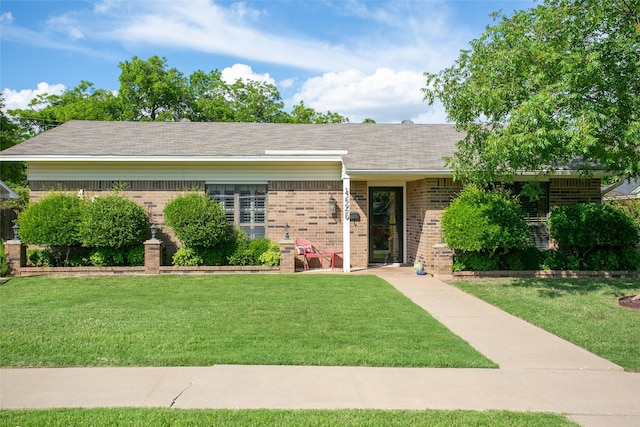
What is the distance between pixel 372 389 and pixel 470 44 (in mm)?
8092

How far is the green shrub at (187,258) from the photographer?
13.0 metres

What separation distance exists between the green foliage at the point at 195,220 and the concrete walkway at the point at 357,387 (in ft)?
24.2

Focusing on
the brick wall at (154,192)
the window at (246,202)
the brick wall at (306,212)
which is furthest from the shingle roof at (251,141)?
the brick wall at (306,212)

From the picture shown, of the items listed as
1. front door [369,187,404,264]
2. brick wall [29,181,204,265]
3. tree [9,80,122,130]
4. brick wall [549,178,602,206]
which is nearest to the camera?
brick wall [549,178,602,206]

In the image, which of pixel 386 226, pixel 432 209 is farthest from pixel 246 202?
pixel 432 209

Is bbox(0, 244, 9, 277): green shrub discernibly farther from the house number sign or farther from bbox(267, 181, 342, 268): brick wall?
the house number sign

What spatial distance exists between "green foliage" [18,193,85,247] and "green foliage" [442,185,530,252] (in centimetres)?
915

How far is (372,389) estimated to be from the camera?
15.8 feet

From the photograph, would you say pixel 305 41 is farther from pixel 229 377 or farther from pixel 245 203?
pixel 229 377

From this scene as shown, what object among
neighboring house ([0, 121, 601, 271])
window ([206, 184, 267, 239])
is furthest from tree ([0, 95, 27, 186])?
window ([206, 184, 267, 239])

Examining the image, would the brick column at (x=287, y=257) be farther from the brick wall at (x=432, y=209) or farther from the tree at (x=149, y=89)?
the tree at (x=149, y=89)

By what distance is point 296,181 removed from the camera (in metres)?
14.3

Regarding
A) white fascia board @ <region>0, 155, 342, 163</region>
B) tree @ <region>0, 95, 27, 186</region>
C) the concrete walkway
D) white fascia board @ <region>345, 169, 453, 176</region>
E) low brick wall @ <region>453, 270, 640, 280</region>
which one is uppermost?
tree @ <region>0, 95, 27, 186</region>

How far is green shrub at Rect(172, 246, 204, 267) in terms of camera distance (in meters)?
13.0
